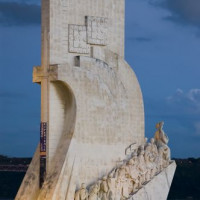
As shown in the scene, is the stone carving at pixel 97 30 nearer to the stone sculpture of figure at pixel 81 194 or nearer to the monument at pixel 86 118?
the monument at pixel 86 118

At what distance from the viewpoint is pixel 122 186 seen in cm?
2372

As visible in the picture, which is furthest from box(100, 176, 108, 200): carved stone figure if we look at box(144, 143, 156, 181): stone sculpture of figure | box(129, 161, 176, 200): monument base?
box(144, 143, 156, 181): stone sculpture of figure

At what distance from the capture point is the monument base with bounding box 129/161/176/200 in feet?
79.4

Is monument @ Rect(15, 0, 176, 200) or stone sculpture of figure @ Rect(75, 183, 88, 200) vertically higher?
monument @ Rect(15, 0, 176, 200)

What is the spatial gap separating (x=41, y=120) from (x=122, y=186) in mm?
→ 2400

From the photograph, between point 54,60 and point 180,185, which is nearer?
point 54,60

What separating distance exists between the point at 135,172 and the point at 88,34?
3401 mm

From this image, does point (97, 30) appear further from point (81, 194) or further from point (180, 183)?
point (180, 183)

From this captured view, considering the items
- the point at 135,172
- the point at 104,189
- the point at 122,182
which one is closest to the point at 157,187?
the point at 135,172

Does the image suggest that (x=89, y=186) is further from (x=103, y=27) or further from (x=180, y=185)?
(x=180, y=185)

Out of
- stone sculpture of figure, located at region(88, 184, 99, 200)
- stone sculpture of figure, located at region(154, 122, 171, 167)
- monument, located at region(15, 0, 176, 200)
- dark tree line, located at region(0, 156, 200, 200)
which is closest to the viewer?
stone sculpture of figure, located at region(88, 184, 99, 200)

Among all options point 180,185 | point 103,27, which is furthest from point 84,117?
point 180,185

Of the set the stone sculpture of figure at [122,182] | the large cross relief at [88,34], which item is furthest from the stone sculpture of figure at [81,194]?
the large cross relief at [88,34]

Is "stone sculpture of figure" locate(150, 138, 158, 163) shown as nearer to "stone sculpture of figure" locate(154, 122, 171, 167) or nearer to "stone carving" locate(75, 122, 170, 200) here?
"stone carving" locate(75, 122, 170, 200)
